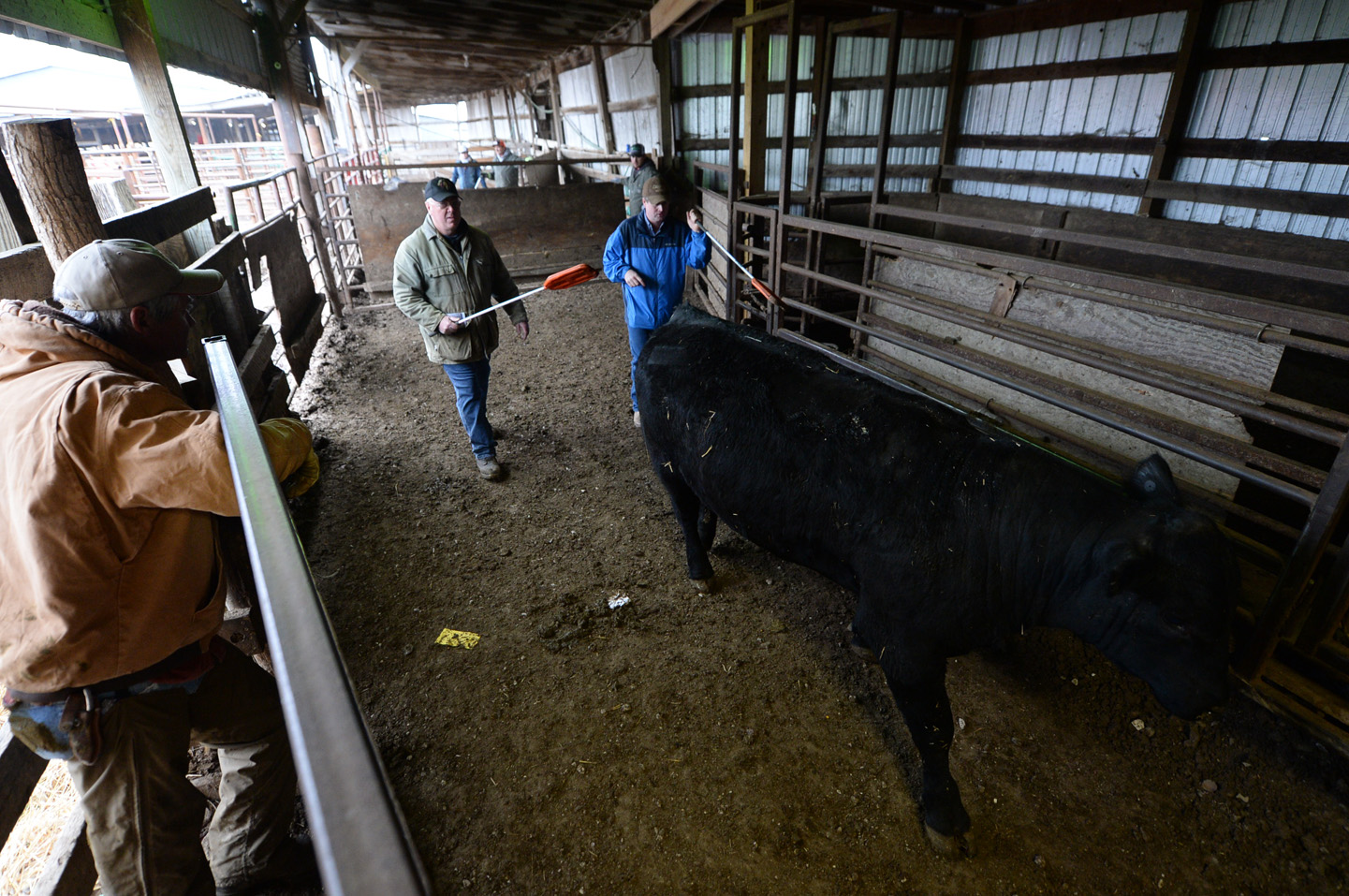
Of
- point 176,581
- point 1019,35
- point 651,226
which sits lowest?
point 176,581

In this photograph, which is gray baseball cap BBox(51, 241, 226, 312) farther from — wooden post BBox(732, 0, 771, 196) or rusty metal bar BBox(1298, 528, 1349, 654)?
wooden post BBox(732, 0, 771, 196)

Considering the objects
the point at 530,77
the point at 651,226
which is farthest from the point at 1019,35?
the point at 530,77

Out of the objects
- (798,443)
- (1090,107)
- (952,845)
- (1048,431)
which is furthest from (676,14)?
(952,845)

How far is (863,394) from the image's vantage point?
2584 mm

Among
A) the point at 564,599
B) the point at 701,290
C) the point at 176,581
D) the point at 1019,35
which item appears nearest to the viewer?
the point at 176,581

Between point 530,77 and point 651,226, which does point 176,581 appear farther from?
point 530,77

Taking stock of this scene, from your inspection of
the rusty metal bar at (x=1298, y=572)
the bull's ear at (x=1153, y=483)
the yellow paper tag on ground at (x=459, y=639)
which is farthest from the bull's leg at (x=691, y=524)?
the rusty metal bar at (x=1298, y=572)

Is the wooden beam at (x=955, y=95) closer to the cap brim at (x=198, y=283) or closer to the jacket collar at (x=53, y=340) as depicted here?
the cap brim at (x=198, y=283)

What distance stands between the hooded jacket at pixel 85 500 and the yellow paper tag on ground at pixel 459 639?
1615 millimetres

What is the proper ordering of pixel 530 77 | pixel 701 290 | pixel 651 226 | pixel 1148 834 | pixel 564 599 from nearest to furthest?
1. pixel 1148 834
2. pixel 564 599
3. pixel 651 226
4. pixel 701 290
5. pixel 530 77

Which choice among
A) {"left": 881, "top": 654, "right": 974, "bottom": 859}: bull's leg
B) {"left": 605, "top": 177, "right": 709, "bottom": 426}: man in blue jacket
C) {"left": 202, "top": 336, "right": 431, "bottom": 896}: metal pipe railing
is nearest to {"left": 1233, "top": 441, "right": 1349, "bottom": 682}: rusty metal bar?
{"left": 881, "top": 654, "right": 974, "bottom": 859}: bull's leg

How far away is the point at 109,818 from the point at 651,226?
425 centimetres

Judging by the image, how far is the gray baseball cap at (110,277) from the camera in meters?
1.73

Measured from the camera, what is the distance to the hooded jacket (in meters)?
1.44
